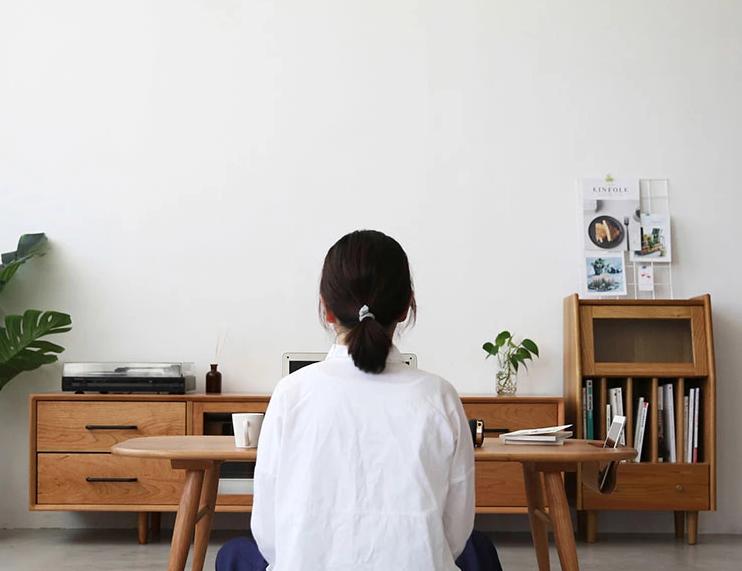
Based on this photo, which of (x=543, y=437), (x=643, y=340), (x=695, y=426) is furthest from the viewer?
(x=643, y=340)

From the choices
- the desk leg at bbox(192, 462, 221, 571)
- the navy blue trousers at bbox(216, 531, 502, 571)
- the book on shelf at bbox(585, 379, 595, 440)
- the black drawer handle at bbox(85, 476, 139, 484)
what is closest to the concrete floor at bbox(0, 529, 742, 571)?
the black drawer handle at bbox(85, 476, 139, 484)

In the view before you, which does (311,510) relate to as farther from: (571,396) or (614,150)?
(614,150)

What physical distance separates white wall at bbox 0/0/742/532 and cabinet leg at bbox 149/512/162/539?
1.11ft

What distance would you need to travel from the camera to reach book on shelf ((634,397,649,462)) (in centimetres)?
437

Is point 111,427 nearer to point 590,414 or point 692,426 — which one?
point 590,414

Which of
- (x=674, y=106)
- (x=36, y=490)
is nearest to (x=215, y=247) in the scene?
(x=36, y=490)

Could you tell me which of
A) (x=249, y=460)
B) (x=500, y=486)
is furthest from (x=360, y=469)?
(x=500, y=486)

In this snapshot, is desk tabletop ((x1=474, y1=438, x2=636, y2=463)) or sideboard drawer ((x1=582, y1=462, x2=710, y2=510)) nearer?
desk tabletop ((x1=474, y1=438, x2=636, y2=463))

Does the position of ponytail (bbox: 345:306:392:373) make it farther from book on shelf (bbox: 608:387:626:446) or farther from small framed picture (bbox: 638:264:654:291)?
small framed picture (bbox: 638:264:654:291)

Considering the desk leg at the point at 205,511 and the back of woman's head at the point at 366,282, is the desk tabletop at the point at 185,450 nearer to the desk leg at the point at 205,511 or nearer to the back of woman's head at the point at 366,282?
the desk leg at the point at 205,511

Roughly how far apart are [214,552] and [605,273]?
7.28ft

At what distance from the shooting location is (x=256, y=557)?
196 centimetres

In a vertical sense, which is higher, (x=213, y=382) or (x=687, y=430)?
(x=213, y=382)

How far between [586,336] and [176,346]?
6.31 ft
